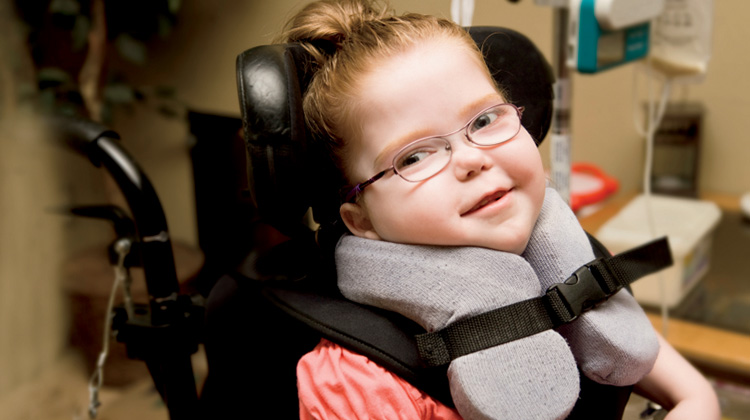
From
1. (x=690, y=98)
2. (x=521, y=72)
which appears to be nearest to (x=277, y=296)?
(x=521, y=72)

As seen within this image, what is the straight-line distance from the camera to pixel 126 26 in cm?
137

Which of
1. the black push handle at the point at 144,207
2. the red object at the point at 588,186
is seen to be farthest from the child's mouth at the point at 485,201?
the red object at the point at 588,186

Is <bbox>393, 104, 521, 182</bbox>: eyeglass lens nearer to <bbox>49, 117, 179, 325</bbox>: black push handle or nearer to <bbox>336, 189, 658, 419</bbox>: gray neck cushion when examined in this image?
<bbox>336, 189, 658, 419</bbox>: gray neck cushion

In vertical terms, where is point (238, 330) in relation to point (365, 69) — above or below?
below

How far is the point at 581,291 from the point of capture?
592 mm

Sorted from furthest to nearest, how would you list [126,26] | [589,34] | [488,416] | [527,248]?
[126,26] → [589,34] → [527,248] → [488,416]

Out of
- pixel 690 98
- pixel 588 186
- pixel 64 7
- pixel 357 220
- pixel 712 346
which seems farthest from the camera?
pixel 690 98

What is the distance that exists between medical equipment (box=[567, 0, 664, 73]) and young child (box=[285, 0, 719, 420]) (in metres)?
0.37

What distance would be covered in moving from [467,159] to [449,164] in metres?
0.02

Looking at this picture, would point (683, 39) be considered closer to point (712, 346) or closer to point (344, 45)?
point (712, 346)

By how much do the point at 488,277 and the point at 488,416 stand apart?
118 mm

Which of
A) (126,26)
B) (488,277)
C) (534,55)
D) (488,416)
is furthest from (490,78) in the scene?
(126,26)

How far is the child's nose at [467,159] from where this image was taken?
58 cm

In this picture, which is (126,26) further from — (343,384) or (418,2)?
(343,384)
